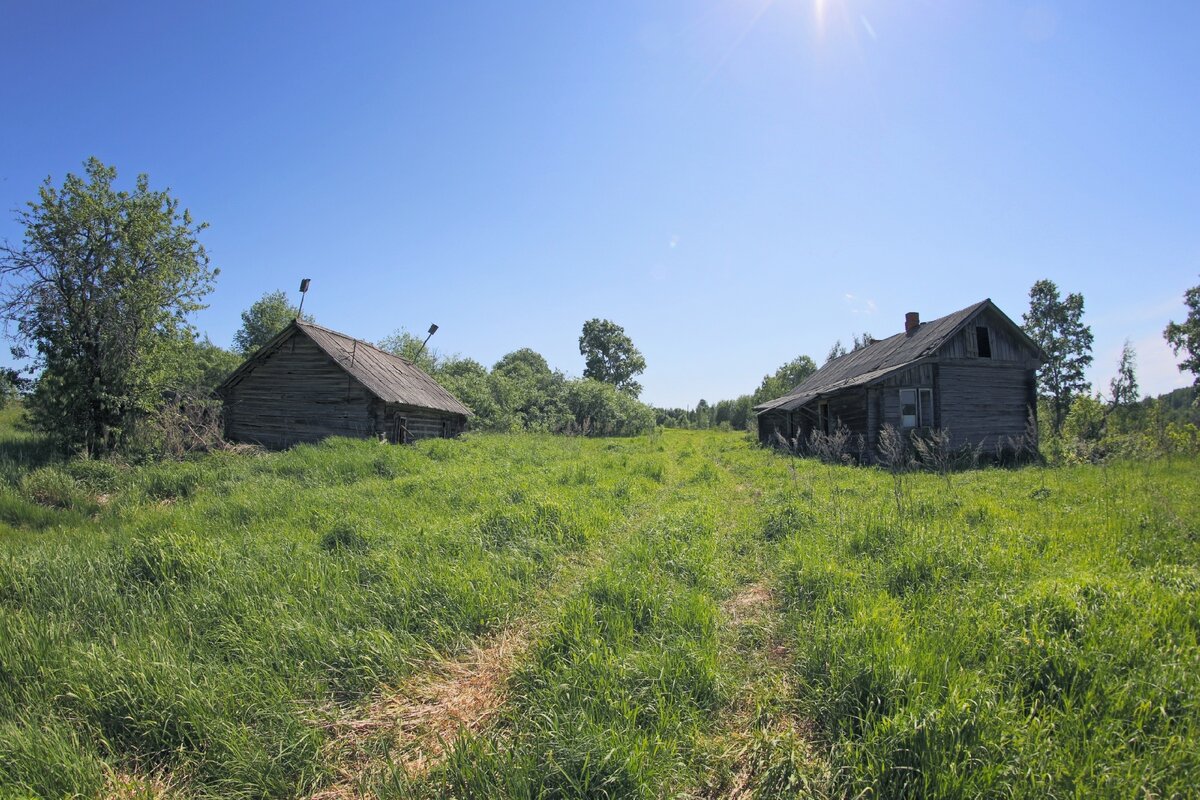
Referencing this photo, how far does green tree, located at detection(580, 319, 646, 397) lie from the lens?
70250mm

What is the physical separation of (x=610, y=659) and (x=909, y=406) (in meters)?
19.9

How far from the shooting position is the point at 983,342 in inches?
769

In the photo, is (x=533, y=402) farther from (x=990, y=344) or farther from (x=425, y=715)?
(x=425, y=715)

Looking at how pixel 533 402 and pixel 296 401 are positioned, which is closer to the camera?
pixel 296 401

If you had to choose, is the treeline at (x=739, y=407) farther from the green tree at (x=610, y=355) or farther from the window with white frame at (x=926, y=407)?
the window with white frame at (x=926, y=407)

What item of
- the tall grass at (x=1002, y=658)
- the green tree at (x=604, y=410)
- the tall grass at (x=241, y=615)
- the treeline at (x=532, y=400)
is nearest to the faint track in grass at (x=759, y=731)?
the tall grass at (x=1002, y=658)

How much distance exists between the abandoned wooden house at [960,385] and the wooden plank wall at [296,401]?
16.2 m

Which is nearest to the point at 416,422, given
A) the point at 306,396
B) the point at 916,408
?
the point at 306,396

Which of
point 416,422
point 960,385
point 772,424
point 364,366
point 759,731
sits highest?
point 364,366

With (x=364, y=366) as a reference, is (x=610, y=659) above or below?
below

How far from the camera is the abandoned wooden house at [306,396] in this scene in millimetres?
18391

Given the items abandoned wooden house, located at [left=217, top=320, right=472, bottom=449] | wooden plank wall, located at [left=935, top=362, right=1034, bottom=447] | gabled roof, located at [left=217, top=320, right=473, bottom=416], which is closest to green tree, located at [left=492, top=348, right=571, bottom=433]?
gabled roof, located at [left=217, top=320, right=473, bottom=416]

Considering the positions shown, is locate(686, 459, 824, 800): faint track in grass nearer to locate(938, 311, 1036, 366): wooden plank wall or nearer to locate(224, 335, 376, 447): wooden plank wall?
locate(224, 335, 376, 447): wooden plank wall

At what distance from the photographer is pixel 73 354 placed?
1515 centimetres
